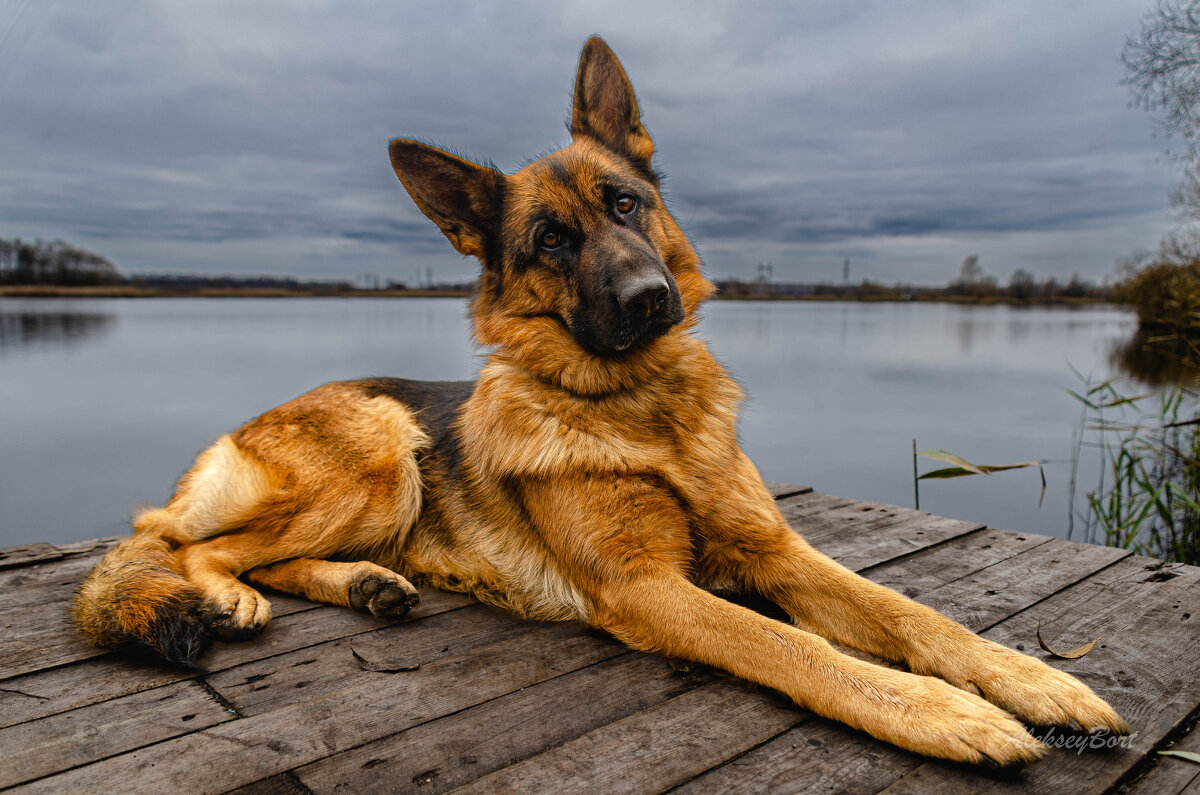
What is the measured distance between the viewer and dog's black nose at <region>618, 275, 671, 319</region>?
244 centimetres

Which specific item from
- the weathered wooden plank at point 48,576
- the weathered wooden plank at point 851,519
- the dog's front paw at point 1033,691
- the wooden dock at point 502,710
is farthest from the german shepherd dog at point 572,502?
the weathered wooden plank at point 851,519

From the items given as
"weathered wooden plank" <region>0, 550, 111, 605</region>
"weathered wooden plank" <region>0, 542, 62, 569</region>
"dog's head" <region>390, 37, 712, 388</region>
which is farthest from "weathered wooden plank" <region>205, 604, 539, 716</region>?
"weathered wooden plank" <region>0, 542, 62, 569</region>

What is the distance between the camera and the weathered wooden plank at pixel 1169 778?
156 cm

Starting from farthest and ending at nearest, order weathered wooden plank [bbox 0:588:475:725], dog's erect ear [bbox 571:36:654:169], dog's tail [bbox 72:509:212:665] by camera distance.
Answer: dog's erect ear [bbox 571:36:654:169], dog's tail [bbox 72:509:212:665], weathered wooden plank [bbox 0:588:475:725]

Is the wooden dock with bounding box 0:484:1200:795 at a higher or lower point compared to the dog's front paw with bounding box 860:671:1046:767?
lower

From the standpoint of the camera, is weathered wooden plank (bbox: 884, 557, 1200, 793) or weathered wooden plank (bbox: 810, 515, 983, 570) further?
weathered wooden plank (bbox: 810, 515, 983, 570)

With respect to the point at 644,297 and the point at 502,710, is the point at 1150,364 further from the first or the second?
the point at 502,710

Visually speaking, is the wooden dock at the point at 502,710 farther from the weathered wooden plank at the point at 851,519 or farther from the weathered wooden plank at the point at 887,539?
the weathered wooden plank at the point at 851,519

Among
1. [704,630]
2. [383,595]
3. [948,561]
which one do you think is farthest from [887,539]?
[383,595]

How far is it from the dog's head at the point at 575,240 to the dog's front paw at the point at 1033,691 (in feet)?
5.13

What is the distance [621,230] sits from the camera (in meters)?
2.78

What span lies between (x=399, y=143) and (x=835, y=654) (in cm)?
254

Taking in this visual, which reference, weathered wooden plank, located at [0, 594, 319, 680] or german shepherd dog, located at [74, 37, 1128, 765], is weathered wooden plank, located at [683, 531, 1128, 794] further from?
weathered wooden plank, located at [0, 594, 319, 680]

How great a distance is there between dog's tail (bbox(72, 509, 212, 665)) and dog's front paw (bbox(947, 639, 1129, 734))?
2.51m
